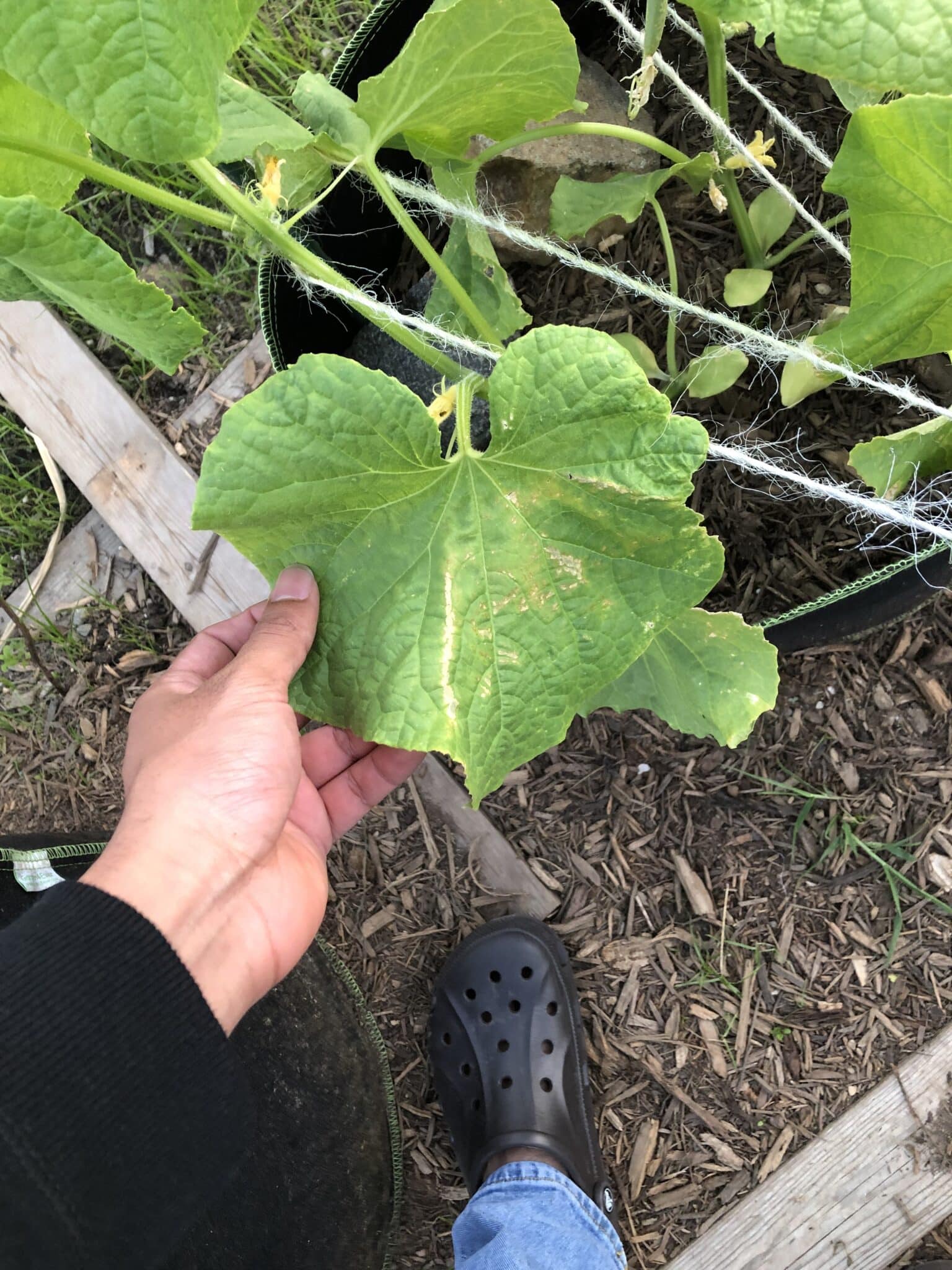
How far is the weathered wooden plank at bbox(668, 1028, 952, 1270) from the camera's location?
140 centimetres

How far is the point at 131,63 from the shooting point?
578 millimetres

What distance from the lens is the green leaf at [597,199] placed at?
1059mm

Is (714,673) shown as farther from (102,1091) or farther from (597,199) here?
(102,1091)

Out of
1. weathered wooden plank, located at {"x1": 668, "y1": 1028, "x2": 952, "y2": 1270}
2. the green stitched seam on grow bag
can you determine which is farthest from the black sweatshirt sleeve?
weathered wooden plank, located at {"x1": 668, "y1": 1028, "x2": 952, "y2": 1270}

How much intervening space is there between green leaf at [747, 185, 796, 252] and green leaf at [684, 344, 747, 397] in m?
0.19

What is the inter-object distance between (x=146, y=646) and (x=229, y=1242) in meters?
0.96

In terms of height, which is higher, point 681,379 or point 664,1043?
point 681,379

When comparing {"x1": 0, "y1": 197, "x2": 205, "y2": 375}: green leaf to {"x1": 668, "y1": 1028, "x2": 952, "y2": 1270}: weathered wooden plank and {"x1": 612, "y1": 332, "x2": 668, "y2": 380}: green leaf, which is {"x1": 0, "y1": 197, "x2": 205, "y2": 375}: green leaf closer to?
{"x1": 612, "y1": 332, "x2": 668, "y2": 380}: green leaf

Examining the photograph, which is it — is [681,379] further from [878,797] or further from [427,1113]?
[427,1113]

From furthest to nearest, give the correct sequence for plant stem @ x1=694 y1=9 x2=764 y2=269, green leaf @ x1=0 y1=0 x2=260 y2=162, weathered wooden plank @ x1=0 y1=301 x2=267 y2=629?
weathered wooden plank @ x1=0 y1=301 x2=267 y2=629 < plant stem @ x1=694 y1=9 x2=764 y2=269 < green leaf @ x1=0 y1=0 x2=260 y2=162

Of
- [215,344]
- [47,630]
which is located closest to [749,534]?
[215,344]

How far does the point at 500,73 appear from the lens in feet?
2.75

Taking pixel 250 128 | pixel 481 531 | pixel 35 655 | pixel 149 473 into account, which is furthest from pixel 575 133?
pixel 35 655

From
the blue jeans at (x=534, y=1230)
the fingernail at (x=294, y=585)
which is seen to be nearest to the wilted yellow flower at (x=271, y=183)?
the fingernail at (x=294, y=585)
